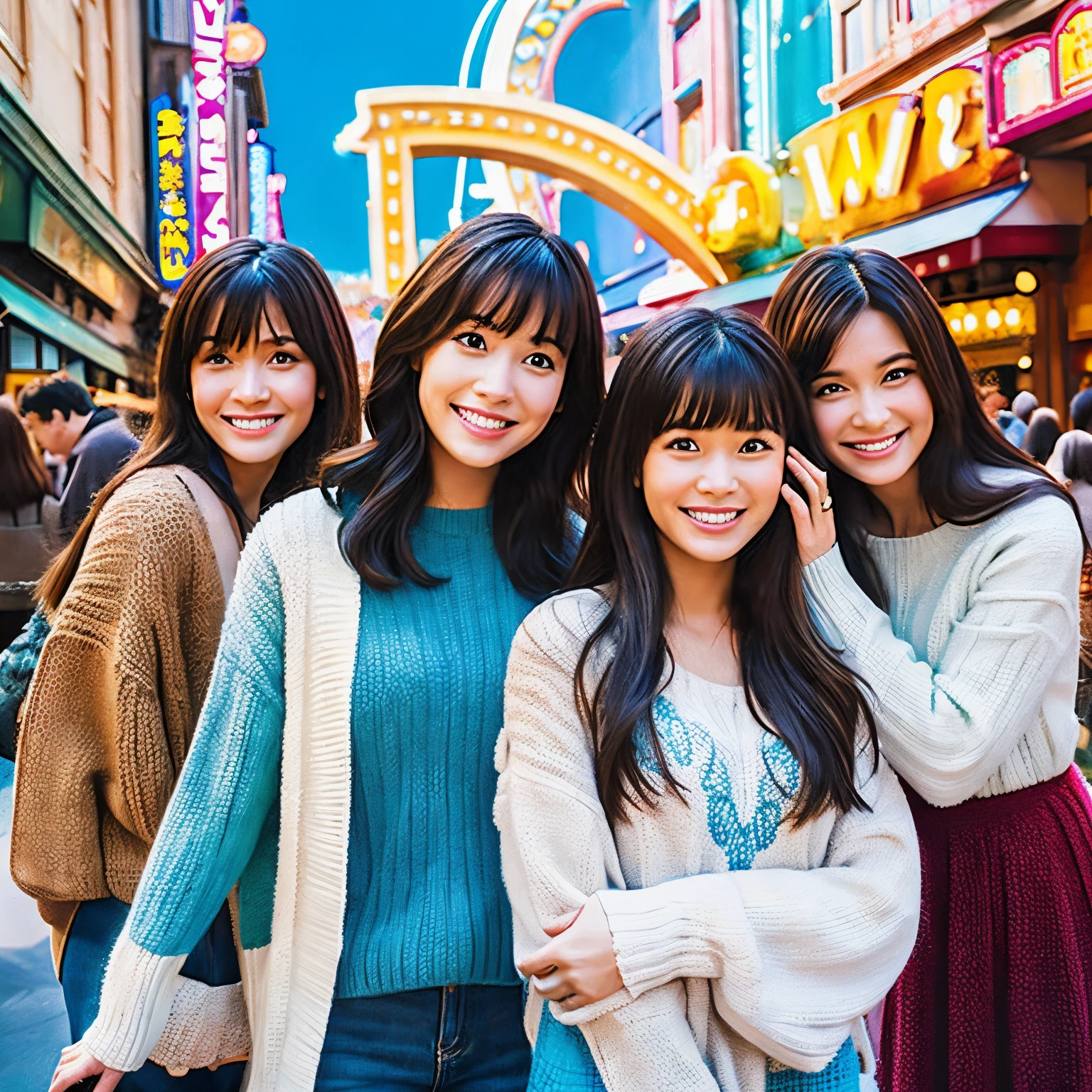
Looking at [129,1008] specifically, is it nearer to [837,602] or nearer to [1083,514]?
[837,602]

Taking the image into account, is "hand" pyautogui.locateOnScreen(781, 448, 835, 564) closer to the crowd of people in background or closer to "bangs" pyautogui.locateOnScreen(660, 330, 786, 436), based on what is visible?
the crowd of people in background

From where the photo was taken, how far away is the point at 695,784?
1.15 m

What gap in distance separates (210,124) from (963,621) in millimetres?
8473

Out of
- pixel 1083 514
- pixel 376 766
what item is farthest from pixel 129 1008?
pixel 1083 514

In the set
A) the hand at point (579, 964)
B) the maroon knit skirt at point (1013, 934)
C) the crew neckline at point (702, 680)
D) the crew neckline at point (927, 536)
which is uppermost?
the crew neckline at point (927, 536)

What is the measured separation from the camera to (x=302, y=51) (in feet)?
27.4

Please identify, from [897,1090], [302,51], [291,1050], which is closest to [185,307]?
[291,1050]

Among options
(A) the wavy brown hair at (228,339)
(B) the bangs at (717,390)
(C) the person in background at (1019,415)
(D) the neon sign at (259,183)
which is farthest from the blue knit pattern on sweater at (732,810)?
(D) the neon sign at (259,183)

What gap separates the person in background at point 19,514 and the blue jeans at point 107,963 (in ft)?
12.3

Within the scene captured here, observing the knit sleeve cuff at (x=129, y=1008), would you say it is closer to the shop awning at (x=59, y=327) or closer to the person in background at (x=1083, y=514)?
the person in background at (x=1083, y=514)

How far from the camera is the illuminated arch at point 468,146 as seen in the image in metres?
6.30

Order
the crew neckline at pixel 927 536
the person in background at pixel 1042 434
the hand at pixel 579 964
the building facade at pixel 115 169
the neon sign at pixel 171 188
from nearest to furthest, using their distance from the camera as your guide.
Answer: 1. the hand at pixel 579 964
2. the crew neckline at pixel 927 536
3. the person in background at pixel 1042 434
4. the building facade at pixel 115 169
5. the neon sign at pixel 171 188

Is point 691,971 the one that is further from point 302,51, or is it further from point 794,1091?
point 302,51

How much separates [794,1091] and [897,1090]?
63cm
